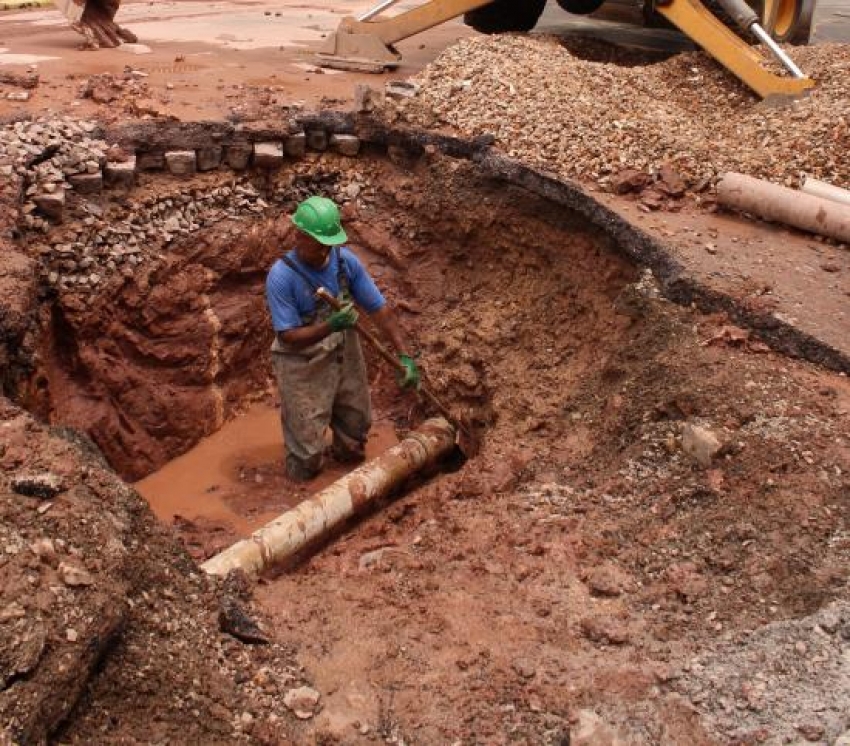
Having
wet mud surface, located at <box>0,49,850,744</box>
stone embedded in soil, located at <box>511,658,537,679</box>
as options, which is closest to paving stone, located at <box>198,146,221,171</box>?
wet mud surface, located at <box>0,49,850,744</box>

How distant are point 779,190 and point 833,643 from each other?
3.51 meters

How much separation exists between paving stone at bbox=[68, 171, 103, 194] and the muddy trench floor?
1.54 feet

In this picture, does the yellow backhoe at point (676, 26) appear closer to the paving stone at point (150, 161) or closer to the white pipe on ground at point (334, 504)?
the paving stone at point (150, 161)

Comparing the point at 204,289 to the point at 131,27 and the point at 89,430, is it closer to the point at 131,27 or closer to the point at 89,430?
the point at 89,430

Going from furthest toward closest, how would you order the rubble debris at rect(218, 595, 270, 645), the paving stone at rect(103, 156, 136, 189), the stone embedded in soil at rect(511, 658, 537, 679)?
the paving stone at rect(103, 156, 136, 189) < the rubble debris at rect(218, 595, 270, 645) < the stone embedded in soil at rect(511, 658, 537, 679)

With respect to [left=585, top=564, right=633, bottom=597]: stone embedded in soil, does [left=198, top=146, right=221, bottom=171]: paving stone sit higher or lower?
higher

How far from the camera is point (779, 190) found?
569 centimetres

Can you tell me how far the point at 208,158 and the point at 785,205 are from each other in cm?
414

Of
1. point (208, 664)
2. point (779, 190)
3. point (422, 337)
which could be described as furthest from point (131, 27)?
point (208, 664)

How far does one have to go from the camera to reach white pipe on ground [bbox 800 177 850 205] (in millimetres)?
5582

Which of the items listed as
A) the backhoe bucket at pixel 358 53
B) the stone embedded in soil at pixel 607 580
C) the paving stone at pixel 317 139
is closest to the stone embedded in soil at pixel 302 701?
the stone embedded in soil at pixel 607 580

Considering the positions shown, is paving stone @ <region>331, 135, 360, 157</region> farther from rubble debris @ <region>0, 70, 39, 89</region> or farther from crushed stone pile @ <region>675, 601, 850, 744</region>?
crushed stone pile @ <region>675, 601, 850, 744</region>

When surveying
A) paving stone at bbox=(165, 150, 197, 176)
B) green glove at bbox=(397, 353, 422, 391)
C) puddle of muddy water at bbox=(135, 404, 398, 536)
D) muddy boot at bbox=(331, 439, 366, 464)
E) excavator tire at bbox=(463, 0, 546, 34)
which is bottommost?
puddle of muddy water at bbox=(135, 404, 398, 536)

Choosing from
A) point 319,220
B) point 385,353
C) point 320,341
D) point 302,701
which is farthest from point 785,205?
point 302,701
